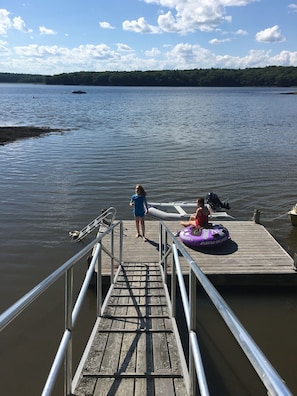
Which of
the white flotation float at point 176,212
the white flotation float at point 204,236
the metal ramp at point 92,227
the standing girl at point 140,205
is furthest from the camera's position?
the white flotation float at point 176,212

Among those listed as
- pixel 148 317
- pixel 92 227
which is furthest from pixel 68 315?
pixel 92 227

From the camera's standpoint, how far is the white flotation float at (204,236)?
10.4m

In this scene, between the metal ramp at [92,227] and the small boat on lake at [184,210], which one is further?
the small boat on lake at [184,210]

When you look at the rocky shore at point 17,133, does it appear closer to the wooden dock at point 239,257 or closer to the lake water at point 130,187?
the lake water at point 130,187

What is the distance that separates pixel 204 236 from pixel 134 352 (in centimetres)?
625

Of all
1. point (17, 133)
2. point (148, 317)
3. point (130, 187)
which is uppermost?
point (148, 317)

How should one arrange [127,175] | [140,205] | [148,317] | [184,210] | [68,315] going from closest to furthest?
[68,315], [148,317], [140,205], [184,210], [127,175]

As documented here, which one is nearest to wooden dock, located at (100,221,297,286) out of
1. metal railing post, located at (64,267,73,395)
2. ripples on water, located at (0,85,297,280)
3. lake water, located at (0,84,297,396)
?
lake water, located at (0,84,297,396)

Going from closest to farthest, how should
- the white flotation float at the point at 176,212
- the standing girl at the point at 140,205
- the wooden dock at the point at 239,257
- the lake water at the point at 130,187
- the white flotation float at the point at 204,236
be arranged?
1. the lake water at the point at 130,187
2. the wooden dock at the point at 239,257
3. the white flotation float at the point at 204,236
4. the standing girl at the point at 140,205
5. the white flotation float at the point at 176,212

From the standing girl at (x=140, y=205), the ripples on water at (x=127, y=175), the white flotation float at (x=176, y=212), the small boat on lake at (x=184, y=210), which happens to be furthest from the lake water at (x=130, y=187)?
the standing girl at (x=140, y=205)

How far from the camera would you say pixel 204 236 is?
10.5 meters

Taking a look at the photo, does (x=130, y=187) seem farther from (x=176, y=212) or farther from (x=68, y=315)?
(x=68, y=315)

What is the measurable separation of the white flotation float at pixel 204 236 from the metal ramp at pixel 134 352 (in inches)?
151

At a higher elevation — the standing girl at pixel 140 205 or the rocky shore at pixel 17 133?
the standing girl at pixel 140 205
